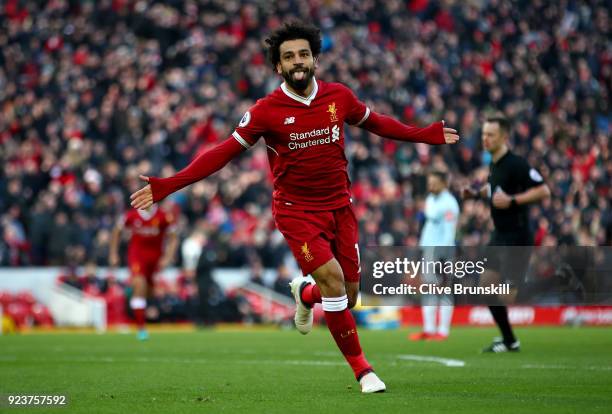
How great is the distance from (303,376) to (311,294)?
1.18 meters

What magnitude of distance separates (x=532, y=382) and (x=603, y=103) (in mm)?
22904

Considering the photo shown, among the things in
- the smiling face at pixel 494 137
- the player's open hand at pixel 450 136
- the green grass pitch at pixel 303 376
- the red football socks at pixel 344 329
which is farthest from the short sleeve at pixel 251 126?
the smiling face at pixel 494 137

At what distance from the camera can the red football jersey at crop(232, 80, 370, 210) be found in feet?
27.5

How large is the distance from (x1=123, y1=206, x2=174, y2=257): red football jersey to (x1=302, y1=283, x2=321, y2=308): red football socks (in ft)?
32.6

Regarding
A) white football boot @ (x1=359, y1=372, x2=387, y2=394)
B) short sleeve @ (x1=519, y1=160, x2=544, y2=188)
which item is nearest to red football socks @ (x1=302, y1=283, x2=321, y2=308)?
white football boot @ (x1=359, y1=372, x2=387, y2=394)

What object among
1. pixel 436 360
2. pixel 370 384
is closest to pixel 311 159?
pixel 370 384

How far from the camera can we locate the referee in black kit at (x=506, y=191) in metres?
12.5

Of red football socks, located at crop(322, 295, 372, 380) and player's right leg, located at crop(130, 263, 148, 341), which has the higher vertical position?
red football socks, located at crop(322, 295, 372, 380)

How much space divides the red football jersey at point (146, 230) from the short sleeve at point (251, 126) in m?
10.6

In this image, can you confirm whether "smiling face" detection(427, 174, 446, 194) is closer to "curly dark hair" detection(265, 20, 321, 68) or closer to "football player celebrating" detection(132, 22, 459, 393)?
"football player celebrating" detection(132, 22, 459, 393)

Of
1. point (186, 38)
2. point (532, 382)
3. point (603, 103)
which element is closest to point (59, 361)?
point (532, 382)

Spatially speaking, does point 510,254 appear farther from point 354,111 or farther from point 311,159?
point 311,159

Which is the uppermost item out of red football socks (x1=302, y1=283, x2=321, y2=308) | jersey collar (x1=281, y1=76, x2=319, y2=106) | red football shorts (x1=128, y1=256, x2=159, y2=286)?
jersey collar (x1=281, y1=76, x2=319, y2=106)

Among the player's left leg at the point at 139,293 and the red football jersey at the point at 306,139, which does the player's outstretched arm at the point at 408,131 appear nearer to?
the red football jersey at the point at 306,139
